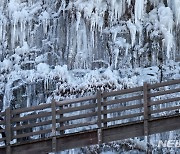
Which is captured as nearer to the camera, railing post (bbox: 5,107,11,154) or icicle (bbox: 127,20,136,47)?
railing post (bbox: 5,107,11,154)

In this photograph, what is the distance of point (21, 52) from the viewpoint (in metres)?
17.1

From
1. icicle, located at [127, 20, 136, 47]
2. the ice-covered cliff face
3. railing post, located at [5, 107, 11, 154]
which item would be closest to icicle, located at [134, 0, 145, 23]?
the ice-covered cliff face

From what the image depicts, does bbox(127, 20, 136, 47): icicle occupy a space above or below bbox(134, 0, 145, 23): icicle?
below

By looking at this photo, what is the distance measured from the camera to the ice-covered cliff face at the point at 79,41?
1662 cm

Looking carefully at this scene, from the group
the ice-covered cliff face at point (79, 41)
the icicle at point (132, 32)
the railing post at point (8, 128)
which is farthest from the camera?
the icicle at point (132, 32)

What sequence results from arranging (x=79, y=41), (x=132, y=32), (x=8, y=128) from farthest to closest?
(x=79, y=41), (x=132, y=32), (x=8, y=128)

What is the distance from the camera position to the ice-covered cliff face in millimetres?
16625

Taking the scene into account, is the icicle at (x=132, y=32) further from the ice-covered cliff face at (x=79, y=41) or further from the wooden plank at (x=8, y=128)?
the wooden plank at (x=8, y=128)

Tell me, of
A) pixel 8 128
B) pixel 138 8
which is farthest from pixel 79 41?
pixel 8 128

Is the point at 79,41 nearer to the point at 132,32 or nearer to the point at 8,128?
the point at 132,32

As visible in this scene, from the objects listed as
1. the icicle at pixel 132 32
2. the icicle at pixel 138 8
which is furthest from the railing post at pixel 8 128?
the icicle at pixel 138 8

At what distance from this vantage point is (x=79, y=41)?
16938 mm

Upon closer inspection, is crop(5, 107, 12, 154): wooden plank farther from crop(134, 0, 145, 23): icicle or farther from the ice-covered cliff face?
crop(134, 0, 145, 23): icicle

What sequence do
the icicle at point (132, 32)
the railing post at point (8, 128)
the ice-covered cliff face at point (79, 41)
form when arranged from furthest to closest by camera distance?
the icicle at point (132, 32), the ice-covered cliff face at point (79, 41), the railing post at point (8, 128)
